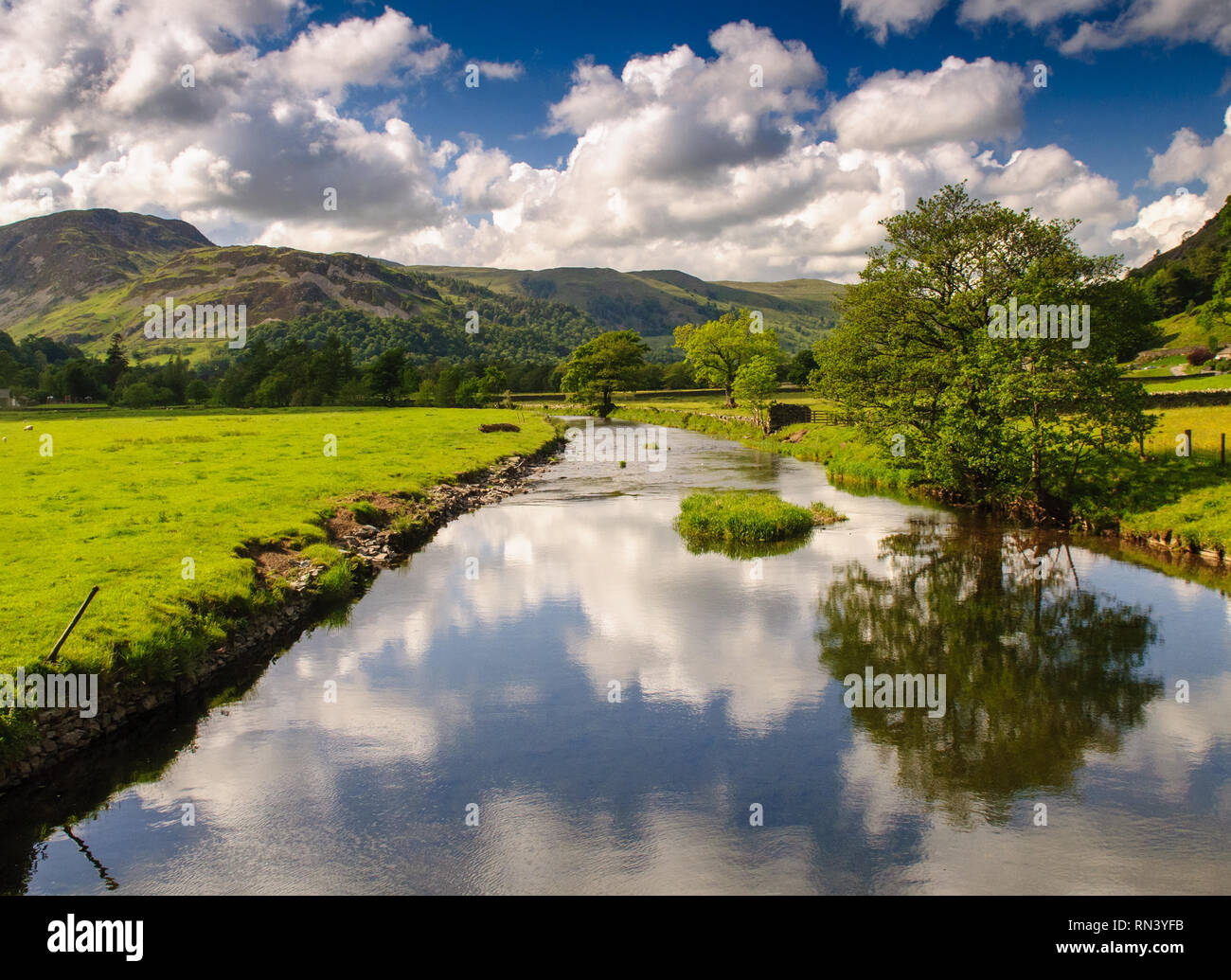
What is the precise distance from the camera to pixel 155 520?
24.6 meters

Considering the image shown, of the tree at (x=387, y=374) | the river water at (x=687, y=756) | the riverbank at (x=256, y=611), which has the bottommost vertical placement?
the river water at (x=687, y=756)

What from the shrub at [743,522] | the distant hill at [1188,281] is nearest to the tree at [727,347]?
the distant hill at [1188,281]

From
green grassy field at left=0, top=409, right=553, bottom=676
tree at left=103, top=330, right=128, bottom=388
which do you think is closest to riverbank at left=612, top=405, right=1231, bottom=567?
green grassy field at left=0, top=409, right=553, bottom=676

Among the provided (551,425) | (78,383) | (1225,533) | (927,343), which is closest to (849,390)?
(927,343)

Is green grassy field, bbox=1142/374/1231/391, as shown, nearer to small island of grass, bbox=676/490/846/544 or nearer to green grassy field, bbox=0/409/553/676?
small island of grass, bbox=676/490/846/544

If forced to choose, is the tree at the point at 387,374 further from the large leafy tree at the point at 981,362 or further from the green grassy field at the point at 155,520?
the large leafy tree at the point at 981,362

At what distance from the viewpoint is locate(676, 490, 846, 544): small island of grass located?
31438mm

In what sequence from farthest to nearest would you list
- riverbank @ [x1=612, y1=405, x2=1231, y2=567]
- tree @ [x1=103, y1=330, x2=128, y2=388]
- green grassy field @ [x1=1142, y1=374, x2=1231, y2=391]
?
1. tree @ [x1=103, y1=330, x2=128, y2=388]
2. green grassy field @ [x1=1142, y1=374, x2=1231, y2=391]
3. riverbank @ [x1=612, y1=405, x2=1231, y2=567]

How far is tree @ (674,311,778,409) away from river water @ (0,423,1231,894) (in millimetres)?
94983

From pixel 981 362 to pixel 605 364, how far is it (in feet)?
304

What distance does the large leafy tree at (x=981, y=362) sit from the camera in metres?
31.2

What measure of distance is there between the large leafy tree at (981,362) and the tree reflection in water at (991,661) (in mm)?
6060

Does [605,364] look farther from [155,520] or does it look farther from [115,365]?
[155,520]
